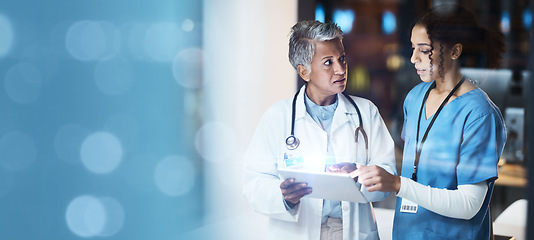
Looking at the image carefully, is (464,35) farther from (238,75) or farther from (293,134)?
(238,75)

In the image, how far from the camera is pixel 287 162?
179cm

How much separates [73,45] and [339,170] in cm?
176

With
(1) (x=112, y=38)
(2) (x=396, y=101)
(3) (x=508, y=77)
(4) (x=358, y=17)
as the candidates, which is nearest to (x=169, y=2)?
(1) (x=112, y=38)

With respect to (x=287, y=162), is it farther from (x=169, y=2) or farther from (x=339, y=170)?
(x=169, y=2)

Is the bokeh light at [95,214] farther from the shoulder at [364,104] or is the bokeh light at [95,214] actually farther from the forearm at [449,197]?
the forearm at [449,197]

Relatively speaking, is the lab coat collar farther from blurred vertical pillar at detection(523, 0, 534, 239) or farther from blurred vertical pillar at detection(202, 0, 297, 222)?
blurred vertical pillar at detection(523, 0, 534, 239)

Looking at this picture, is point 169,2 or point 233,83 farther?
point 169,2

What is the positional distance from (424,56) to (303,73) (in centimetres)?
43

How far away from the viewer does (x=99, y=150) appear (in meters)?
2.79

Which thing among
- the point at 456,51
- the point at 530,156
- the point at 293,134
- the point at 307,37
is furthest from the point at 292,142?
the point at 530,156

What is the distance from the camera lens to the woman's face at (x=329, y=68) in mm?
1738

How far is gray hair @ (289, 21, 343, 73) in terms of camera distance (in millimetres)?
1735

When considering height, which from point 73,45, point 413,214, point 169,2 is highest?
point 169,2

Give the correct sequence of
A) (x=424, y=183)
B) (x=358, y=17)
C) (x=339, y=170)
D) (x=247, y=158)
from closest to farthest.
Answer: (x=424, y=183), (x=339, y=170), (x=247, y=158), (x=358, y=17)
